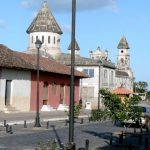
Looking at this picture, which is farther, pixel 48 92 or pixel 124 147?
pixel 48 92

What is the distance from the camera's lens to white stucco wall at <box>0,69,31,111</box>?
131 feet

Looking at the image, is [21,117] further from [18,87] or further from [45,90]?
[45,90]

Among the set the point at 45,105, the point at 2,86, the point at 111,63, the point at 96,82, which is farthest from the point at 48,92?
the point at 111,63

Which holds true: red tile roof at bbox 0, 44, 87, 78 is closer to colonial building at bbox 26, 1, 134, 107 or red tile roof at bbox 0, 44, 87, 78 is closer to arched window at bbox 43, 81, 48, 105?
arched window at bbox 43, 81, 48, 105

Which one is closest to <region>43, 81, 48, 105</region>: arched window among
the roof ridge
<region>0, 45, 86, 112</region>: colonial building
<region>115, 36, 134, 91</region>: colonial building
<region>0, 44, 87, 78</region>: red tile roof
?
<region>0, 45, 86, 112</region>: colonial building

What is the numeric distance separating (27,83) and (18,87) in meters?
1.67

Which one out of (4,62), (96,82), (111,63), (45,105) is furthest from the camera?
(111,63)

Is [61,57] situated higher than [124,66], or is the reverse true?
[124,66]

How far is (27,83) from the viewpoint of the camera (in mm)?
43594

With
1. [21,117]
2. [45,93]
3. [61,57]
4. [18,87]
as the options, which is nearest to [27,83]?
[18,87]

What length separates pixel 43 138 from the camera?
66.8ft

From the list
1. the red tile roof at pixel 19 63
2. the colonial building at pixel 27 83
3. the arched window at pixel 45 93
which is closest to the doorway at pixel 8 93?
the colonial building at pixel 27 83

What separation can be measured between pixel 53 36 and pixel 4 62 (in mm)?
35762

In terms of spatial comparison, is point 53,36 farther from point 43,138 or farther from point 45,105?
point 43,138
